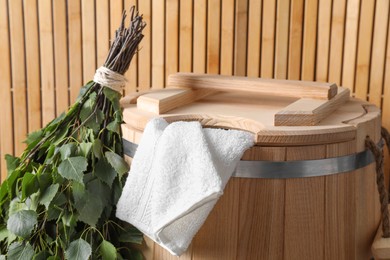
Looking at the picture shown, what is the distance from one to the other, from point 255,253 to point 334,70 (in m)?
0.98

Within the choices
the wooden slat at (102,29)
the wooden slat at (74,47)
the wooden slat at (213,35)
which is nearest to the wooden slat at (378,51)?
the wooden slat at (213,35)

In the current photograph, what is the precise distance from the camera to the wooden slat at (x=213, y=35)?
254 centimetres

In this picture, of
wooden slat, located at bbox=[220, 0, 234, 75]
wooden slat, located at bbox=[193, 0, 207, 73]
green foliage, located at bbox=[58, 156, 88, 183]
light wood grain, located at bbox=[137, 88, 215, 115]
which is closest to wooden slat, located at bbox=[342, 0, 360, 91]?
wooden slat, located at bbox=[220, 0, 234, 75]

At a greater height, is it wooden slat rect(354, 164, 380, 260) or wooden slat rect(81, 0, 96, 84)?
wooden slat rect(81, 0, 96, 84)

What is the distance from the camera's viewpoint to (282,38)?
2494mm

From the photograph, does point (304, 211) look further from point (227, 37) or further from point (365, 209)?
point (227, 37)

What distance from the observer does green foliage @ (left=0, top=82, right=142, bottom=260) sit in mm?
1891

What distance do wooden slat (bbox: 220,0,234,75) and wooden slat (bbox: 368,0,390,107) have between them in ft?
1.69

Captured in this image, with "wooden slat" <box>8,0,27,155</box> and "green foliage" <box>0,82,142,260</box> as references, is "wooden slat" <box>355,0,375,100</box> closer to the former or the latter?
"green foliage" <box>0,82,142,260</box>

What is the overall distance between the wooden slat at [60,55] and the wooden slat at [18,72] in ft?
0.47

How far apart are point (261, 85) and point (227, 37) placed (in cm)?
56

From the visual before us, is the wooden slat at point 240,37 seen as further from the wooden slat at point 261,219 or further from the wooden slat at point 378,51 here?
the wooden slat at point 261,219

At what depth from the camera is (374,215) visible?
200 cm

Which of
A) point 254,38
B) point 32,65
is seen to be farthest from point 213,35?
point 32,65
